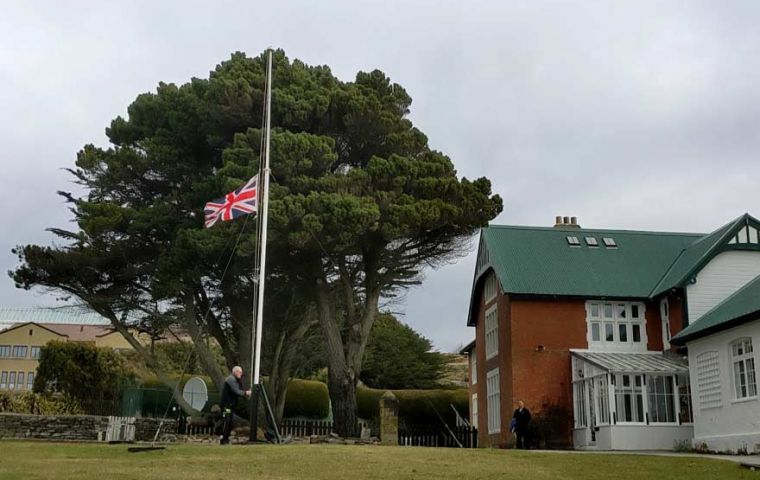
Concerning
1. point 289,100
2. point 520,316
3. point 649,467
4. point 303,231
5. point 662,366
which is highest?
point 289,100

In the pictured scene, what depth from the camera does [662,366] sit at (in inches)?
1074

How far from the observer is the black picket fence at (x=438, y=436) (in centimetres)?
3048

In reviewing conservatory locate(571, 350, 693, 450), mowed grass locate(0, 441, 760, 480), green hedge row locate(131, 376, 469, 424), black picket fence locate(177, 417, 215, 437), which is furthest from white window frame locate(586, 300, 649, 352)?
black picket fence locate(177, 417, 215, 437)

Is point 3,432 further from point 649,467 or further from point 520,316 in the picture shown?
point 649,467

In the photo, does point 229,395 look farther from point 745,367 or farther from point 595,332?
point 595,332

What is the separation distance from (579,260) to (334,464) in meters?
19.3

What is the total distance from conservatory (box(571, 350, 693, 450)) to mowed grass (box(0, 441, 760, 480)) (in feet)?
28.5

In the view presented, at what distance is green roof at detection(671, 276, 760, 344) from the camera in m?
22.1

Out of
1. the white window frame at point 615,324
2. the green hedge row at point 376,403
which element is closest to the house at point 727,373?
the white window frame at point 615,324

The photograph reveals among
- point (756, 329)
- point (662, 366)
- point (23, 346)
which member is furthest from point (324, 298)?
point (23, 346)

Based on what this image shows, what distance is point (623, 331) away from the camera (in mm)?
30375

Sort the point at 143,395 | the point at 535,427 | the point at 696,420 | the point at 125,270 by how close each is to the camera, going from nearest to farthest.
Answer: the point at 696,420
the point at 535,427
the point at 125,270
the point at 143,395

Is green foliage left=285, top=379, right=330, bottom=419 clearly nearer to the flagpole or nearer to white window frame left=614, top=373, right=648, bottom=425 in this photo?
white window frame left=614, top=373, right=648, bottom=425

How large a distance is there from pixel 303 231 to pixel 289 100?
5.56 meters
